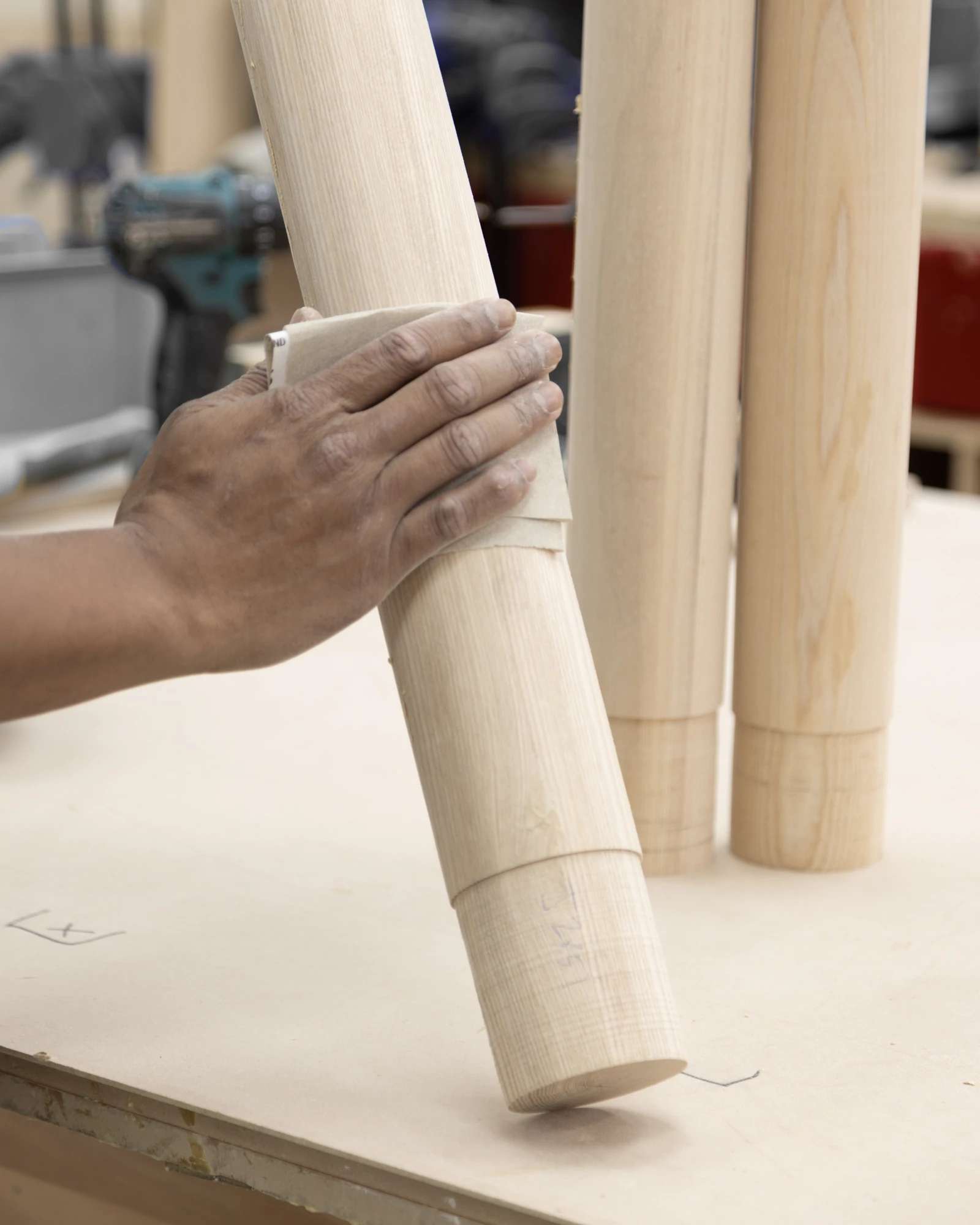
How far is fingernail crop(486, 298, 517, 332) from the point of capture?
0.62 meters

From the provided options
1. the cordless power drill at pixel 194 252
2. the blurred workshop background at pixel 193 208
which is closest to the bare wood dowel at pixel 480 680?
the blurred workshop background at pixel 193 208

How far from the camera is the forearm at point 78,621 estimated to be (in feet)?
1.81

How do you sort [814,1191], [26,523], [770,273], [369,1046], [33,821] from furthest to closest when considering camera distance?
[26,523] < [33,821] < [770,273] < [369,1046] < [814,1191]

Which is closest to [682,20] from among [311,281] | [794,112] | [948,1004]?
[794,112]

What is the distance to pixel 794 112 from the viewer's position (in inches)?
30.1

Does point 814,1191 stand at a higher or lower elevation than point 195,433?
lower

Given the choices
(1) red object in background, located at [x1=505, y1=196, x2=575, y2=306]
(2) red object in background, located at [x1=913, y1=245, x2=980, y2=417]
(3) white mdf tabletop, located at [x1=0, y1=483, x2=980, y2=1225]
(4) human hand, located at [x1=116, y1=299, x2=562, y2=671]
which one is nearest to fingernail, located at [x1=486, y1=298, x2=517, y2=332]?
(4) human hand, located at [x1=116, y1=299, x2=562, y2=671]

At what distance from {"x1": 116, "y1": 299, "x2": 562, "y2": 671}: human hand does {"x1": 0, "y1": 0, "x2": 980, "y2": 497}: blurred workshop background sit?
→ 35.3 inches

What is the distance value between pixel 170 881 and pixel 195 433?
1.08 feet

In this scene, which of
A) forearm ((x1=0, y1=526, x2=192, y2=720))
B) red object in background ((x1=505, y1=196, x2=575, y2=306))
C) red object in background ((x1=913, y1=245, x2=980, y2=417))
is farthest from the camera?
red object in background ((x1=505, y1=196, x2=575, y2=306))

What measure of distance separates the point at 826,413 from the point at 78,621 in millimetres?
409

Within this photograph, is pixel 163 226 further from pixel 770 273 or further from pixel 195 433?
pixel 195 433

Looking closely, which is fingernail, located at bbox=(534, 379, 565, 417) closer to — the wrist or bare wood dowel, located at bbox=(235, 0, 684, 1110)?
bare wood dowel, located at bbox=(235, 0, 684, 1110)

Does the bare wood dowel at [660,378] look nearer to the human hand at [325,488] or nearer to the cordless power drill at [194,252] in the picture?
the human hand at [325,488]
